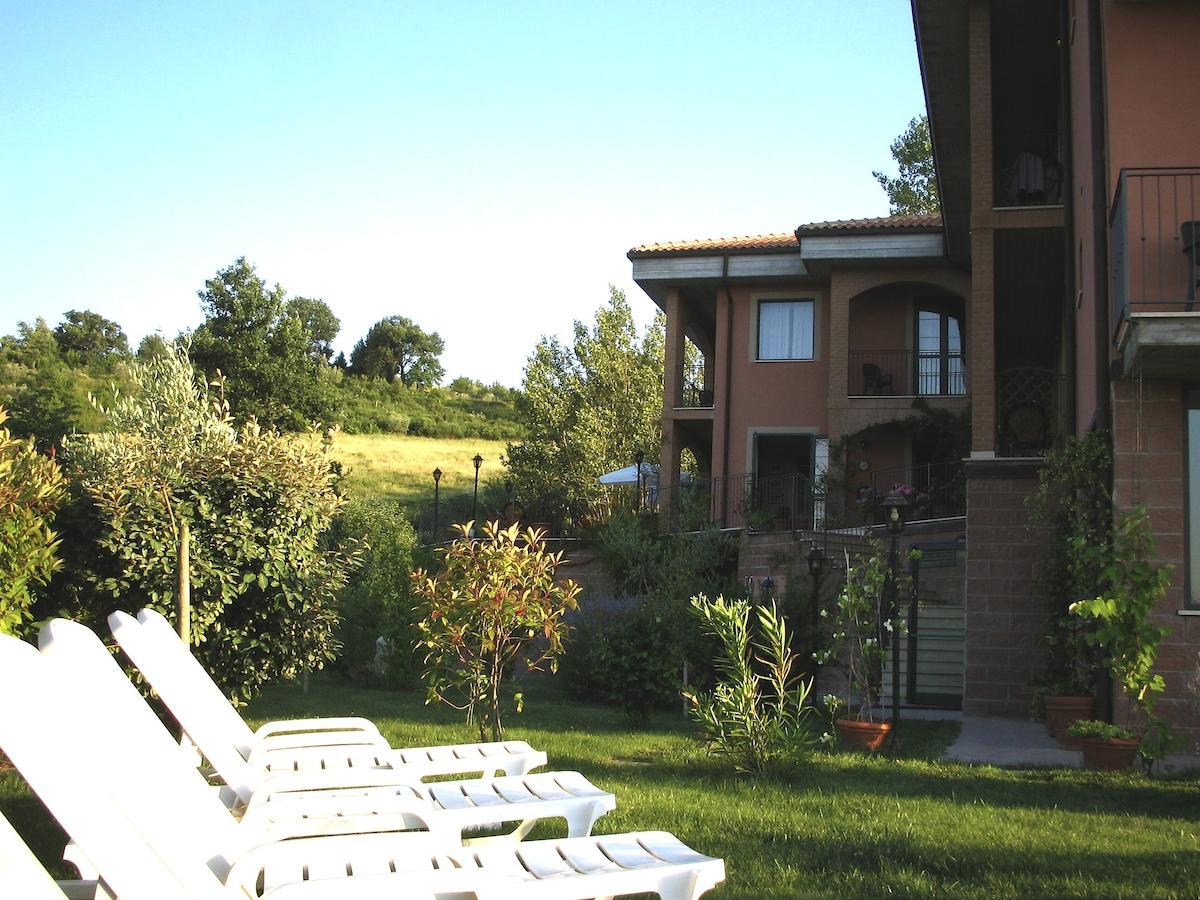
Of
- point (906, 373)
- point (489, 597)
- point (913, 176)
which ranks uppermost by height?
point (913, 176)

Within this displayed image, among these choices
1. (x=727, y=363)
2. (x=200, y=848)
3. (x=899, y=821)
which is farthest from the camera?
(x=727, y=363)

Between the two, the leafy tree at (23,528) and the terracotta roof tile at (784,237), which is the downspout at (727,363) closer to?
the terracotta roof tile at (784,237)

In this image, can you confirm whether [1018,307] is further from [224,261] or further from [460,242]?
[224,261]

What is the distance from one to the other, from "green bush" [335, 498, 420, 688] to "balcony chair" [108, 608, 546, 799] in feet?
27.3

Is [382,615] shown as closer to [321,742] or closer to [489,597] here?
[489,597]

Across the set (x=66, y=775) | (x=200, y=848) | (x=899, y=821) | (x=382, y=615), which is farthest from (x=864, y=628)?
(x=382, y=615)

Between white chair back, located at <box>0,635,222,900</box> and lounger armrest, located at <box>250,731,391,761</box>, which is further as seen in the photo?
lounger armrest, located at <box>250,731,391,761</box>

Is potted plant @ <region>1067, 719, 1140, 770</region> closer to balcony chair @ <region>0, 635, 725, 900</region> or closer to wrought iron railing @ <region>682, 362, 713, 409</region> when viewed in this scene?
balcony chair @ <region>0, 635, 725, 900</region>

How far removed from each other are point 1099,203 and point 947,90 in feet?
19.5

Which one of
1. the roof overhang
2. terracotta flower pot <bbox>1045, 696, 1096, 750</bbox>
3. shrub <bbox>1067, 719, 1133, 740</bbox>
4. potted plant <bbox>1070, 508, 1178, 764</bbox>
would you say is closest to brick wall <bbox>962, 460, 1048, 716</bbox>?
terracotta flower pot <bbox>1045, 696, 1096, 750</bbox>

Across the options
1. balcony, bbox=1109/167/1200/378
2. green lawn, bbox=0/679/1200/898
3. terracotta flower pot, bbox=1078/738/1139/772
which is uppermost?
balcony, bbox=1109/167/1200/378

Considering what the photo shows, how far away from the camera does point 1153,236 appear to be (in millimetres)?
9852

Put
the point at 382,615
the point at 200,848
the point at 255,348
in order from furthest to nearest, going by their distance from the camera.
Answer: the point at 255,348
the point at 382,615
the point at 200,848

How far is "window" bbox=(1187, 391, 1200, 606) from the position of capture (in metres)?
9.62
